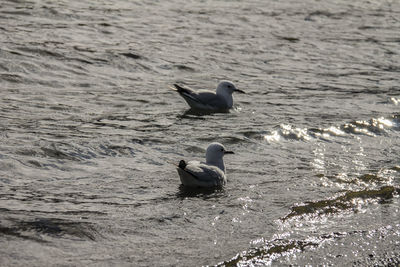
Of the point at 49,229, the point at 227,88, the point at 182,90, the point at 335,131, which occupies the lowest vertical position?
the point at 335,131

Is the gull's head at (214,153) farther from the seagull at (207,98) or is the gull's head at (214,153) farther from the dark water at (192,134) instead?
the seagull at (207,98)

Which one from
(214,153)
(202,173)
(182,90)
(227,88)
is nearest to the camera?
(202,173)

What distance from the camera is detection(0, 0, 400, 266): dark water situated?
287 inches

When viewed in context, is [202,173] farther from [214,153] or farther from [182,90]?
[182,90]

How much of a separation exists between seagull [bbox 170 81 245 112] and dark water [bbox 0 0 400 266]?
27 cm

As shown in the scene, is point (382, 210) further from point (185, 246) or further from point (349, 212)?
point (185, 246)

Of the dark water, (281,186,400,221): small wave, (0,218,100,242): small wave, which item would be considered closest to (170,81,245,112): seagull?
the dark water

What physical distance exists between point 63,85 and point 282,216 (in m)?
6.06

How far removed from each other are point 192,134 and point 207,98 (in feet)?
6.46

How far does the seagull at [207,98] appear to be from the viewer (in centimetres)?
1294

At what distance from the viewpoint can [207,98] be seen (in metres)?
13.1

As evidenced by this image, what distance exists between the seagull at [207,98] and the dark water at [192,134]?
0.87 ft

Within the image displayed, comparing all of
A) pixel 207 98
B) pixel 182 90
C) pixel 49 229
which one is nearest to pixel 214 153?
pixel 49 229

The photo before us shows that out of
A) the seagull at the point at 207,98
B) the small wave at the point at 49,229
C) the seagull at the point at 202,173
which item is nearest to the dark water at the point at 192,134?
the small wave at the point at 49,229
